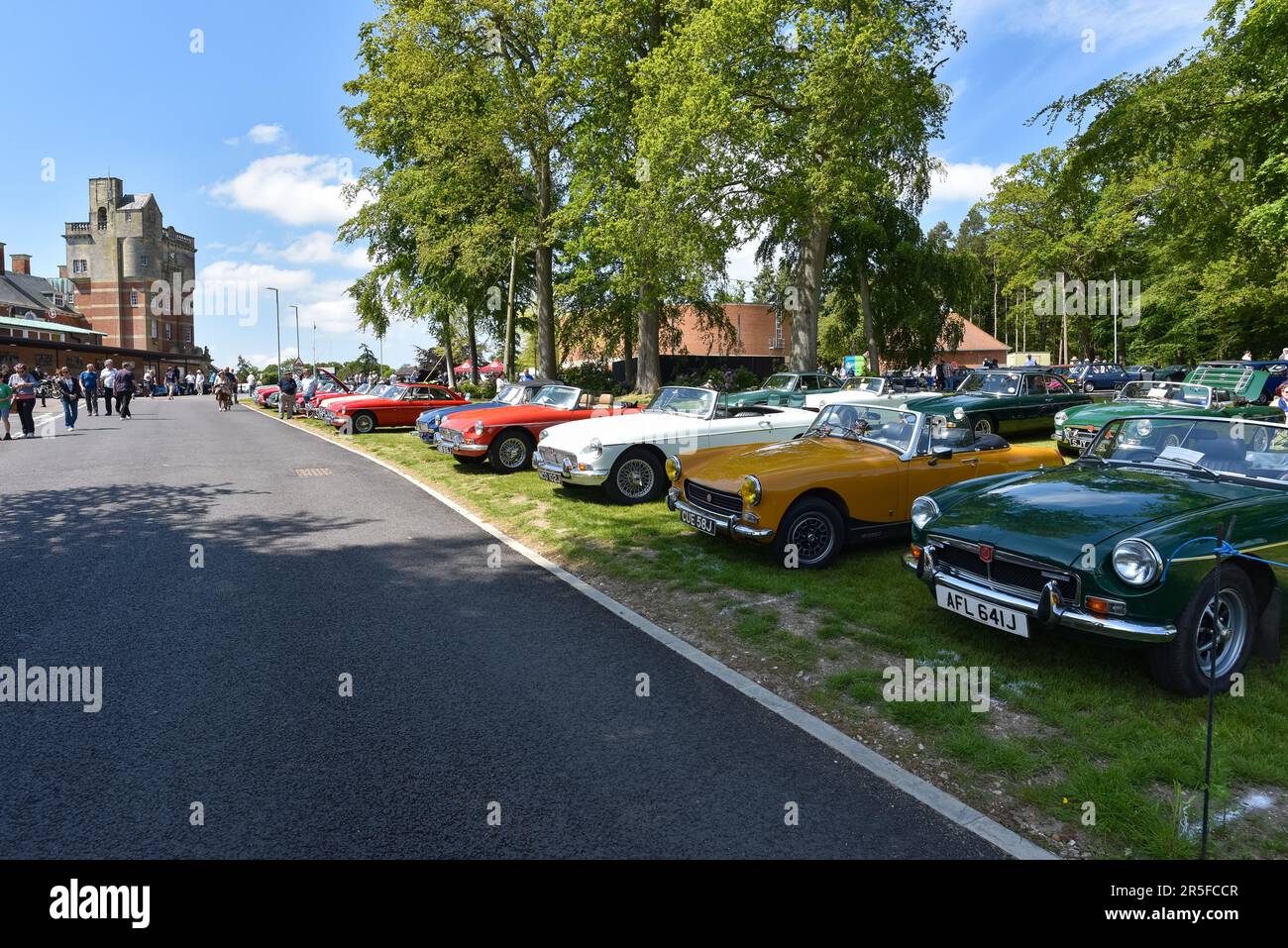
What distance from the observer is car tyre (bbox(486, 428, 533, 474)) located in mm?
13203

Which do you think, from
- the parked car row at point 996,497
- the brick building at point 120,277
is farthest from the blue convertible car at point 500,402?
the brick building at point 120,277

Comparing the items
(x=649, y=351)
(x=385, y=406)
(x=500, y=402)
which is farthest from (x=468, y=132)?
(x=500, y=402)

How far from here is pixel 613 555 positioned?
7.83 m

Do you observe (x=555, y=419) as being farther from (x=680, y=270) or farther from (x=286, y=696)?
(x=680, y=270)

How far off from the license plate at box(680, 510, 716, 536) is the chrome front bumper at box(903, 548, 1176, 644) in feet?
8.30

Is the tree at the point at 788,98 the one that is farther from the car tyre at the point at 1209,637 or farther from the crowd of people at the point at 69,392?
→ the car tyre at the point at 1209,637

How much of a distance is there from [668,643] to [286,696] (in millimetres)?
2336

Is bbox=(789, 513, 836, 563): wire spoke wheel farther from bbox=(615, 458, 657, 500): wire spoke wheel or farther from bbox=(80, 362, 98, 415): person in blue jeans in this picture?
bbox=(80, 362, 98, 415): person in blue jeans

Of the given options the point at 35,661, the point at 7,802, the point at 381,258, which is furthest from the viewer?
the point at 381,258

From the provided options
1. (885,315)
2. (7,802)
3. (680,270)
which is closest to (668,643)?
(7,802)

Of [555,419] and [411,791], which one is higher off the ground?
[555,419]

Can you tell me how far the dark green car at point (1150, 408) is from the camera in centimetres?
1362

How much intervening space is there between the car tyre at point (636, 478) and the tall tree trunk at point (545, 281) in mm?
21922
